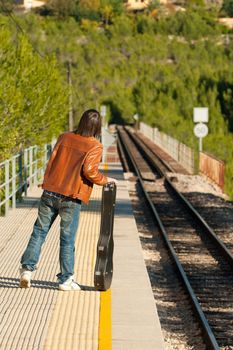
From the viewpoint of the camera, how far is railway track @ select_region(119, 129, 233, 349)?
11098 millimetres

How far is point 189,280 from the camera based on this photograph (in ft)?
48.2

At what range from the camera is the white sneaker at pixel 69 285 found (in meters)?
11.2

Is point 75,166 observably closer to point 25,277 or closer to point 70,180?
point 70,180

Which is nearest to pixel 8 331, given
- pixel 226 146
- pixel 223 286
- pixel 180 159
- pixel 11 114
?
pixel 223 286

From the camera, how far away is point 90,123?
10766 mm

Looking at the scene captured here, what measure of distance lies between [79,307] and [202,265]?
6157 millimetres

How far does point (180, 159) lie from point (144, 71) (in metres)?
140

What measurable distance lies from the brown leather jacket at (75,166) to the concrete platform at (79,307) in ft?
3.81

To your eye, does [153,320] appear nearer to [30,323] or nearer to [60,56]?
[30,323]

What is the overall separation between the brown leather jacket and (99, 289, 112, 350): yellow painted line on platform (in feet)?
3.58

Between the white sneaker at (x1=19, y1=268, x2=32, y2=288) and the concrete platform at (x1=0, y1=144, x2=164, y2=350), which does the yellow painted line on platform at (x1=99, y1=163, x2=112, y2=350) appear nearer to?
the concrete platform at (x1=0, y1=144, x2=164, y2=350)

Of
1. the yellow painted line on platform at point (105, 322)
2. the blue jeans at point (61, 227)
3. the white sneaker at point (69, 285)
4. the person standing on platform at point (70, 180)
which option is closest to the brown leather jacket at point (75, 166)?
the person standing on platform at point (70, 180)

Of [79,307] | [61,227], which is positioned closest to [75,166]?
[61,227]

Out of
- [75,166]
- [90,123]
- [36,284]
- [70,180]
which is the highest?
[90,123]
